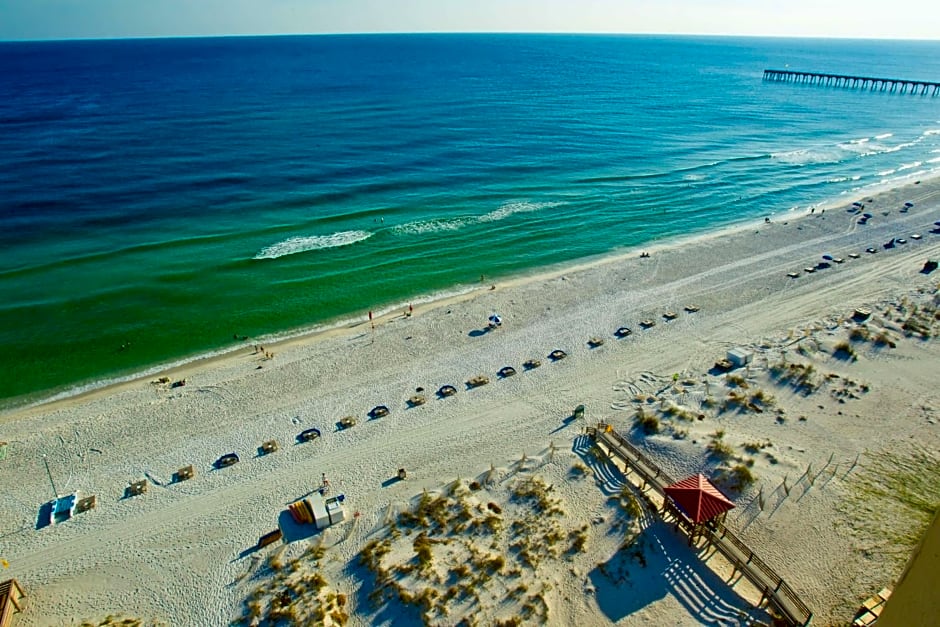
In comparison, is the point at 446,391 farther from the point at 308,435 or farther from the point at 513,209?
the point at 513,209

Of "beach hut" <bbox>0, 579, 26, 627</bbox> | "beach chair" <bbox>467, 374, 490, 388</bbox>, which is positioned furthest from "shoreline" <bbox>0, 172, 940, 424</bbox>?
"beach hut" <bbox>0, 579, 26, 627</bbox>

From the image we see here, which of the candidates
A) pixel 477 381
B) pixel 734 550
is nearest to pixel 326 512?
pixel 477 381

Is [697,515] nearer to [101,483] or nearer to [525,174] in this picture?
[101,483]

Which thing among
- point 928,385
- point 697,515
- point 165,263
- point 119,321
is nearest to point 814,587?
point 697,515

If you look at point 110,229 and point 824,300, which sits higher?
point 110,229

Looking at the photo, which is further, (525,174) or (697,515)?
(525,174)

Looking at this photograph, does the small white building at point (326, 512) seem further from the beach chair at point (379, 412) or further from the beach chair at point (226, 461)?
the beach chair at point (379, 412)
